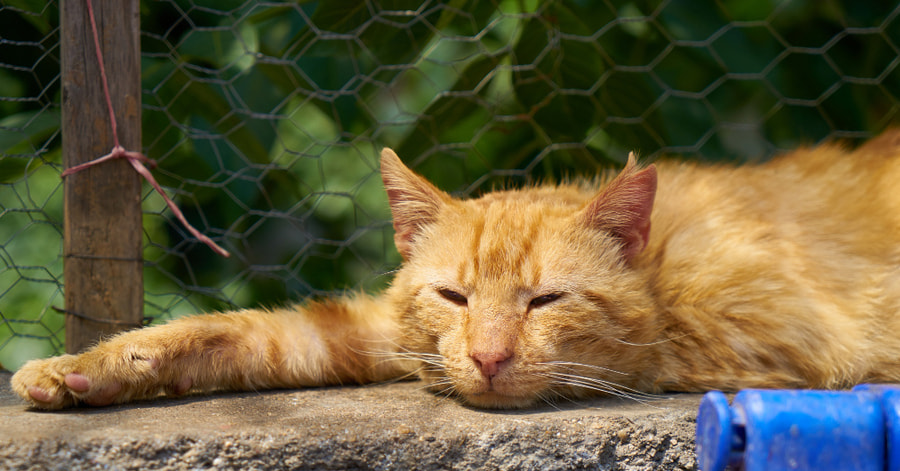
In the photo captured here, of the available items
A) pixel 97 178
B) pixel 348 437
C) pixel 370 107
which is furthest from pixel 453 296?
pixel 370 107

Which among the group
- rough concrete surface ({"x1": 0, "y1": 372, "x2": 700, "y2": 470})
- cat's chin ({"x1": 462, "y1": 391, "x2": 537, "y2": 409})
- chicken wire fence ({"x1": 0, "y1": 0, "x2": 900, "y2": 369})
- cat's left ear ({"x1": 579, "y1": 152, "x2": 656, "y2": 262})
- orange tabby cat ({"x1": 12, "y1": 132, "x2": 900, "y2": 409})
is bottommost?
rough concrete surface ({"x1": 0, "y1": 372, "x2": 700, "y2": 470})

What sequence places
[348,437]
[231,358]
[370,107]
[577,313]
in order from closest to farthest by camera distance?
[348,437], [577,313], [231,358], [370,107]

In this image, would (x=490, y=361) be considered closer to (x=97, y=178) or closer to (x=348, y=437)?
(x=348, y=437)

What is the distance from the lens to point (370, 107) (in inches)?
98.5

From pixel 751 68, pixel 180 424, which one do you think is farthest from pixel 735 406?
pixel 751 68

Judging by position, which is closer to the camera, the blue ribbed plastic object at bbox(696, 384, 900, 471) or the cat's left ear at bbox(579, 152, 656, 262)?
the blue ribbed plastic object at bbox(696, 384, 900, 471)

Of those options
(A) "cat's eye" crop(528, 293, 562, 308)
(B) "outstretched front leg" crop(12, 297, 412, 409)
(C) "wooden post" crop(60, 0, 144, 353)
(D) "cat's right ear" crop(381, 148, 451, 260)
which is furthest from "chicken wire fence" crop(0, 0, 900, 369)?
(A) "cat's eye" crop(528, 293, 562, 308)

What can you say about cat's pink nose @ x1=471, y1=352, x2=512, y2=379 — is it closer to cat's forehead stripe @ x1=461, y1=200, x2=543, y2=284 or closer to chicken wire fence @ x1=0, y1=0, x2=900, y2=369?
cat's forehead stripe @ x1=461, y1=200, x2=543, y2=284

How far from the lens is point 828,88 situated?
2541 millimetres

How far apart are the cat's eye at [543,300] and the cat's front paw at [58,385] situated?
0.87m

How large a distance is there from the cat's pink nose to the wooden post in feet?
3.37

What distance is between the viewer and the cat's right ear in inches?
67.9

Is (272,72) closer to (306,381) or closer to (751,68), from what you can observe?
(306,381)

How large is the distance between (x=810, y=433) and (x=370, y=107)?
6.11ft
